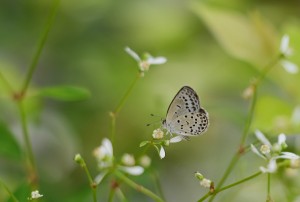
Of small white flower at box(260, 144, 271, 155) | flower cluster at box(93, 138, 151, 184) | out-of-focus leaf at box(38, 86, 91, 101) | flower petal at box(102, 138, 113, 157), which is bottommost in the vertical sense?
small white flower at box(260, 144, 271, 155)

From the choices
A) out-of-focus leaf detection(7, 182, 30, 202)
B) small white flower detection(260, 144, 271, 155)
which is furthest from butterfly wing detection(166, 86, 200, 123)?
out-of-focus leaf detection(7, 182, 30, 202)

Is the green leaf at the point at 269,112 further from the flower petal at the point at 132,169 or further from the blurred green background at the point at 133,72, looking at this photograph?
the flower petal at the point at 132,169

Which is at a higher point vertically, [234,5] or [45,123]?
[234,5]

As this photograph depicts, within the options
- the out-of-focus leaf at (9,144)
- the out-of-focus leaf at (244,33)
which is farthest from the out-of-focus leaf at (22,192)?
the out-of-focus leaf at (244,33)

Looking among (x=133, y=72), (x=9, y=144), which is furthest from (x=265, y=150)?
(x=133, y=72)

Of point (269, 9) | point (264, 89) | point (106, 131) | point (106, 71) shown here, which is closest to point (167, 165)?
point (106, 131)

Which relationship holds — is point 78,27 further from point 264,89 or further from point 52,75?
point 264,89

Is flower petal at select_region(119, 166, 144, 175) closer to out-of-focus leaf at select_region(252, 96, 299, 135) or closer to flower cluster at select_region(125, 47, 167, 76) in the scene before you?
flower cluster at select_region(125, 47, 167, 76)
